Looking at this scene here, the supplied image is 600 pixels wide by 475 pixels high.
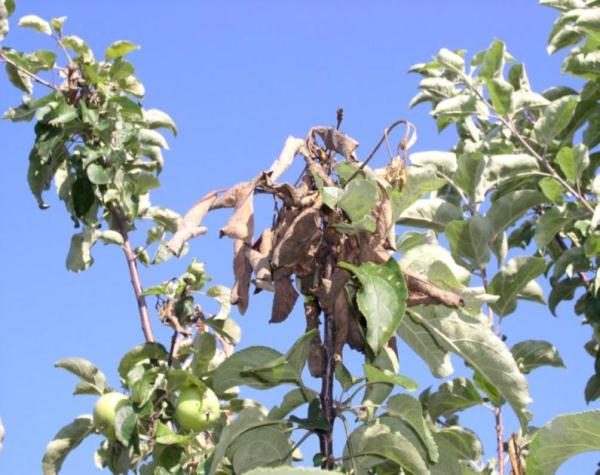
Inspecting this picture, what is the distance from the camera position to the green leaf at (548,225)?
12.3 feet

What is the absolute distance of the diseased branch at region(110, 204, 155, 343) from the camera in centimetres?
366

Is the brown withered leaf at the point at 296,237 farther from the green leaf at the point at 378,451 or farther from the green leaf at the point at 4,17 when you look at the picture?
the green leaf at the point at 4,17

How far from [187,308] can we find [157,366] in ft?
0.71

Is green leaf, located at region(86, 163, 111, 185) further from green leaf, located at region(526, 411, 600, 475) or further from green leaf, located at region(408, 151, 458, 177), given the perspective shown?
green leaf, located at region(526, 411, 600, 475)

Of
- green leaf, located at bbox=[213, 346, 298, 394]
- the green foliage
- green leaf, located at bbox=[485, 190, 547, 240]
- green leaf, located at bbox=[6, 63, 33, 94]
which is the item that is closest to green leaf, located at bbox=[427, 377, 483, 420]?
the green foliage

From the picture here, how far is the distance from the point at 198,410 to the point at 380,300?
1.34 meters

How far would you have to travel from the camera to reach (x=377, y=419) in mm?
2221

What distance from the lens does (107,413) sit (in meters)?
3.52

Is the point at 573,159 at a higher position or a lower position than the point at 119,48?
lower

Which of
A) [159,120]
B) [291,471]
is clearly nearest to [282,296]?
[291,471]

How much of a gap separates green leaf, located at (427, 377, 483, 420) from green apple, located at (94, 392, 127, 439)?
1.06 metres

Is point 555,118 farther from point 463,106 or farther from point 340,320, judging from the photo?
point 340,320

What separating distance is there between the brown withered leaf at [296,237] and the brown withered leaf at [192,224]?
186 millimetres

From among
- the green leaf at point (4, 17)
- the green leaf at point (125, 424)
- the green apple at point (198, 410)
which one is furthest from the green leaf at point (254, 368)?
the green leaf at point (4, 17)
